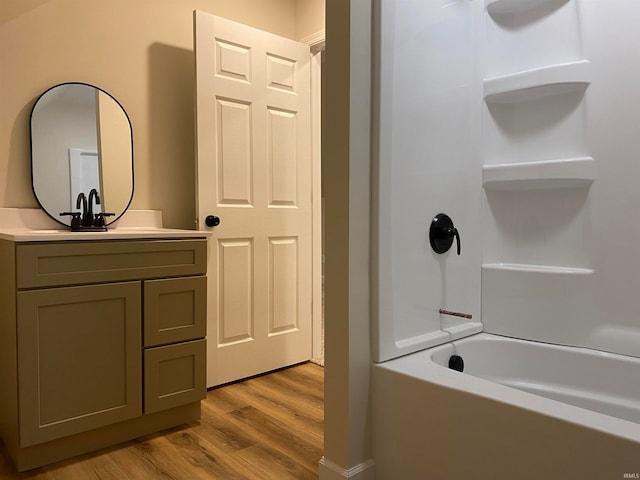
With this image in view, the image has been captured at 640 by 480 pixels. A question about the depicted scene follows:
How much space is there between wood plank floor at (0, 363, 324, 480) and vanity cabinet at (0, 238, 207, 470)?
0.28 ft

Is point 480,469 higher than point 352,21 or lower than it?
lower

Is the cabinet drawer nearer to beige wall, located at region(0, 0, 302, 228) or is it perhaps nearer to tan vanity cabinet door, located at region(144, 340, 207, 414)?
tan vanity cabinet door, located at region(144, 340, 207, 414)

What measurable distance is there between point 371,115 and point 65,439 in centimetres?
173

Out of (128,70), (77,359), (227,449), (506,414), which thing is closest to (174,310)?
(77,359)

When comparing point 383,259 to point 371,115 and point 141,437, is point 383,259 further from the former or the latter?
point 141,437

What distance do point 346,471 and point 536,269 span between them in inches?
41.2

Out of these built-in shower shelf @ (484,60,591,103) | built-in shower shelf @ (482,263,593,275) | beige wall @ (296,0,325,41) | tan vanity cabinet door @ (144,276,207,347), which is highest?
beige wall @ (296,0,325,41)

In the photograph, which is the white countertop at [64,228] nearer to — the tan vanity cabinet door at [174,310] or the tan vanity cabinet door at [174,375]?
the tan vanity cabinet door at [174,310]

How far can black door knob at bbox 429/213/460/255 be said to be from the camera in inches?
68.8

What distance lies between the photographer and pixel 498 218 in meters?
1.97

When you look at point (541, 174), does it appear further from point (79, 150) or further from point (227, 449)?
point (79, 150)

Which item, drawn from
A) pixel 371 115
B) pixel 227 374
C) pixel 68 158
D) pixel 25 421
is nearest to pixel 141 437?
pixel 25 421

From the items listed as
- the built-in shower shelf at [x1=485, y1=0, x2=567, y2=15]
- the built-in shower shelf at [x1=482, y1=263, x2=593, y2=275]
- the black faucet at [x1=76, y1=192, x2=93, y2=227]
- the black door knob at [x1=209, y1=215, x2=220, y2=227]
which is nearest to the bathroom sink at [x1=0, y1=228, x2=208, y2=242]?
the black faucet at [x1=76, y1=192, x2=93, y2=227]

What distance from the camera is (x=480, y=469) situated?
125 cm
